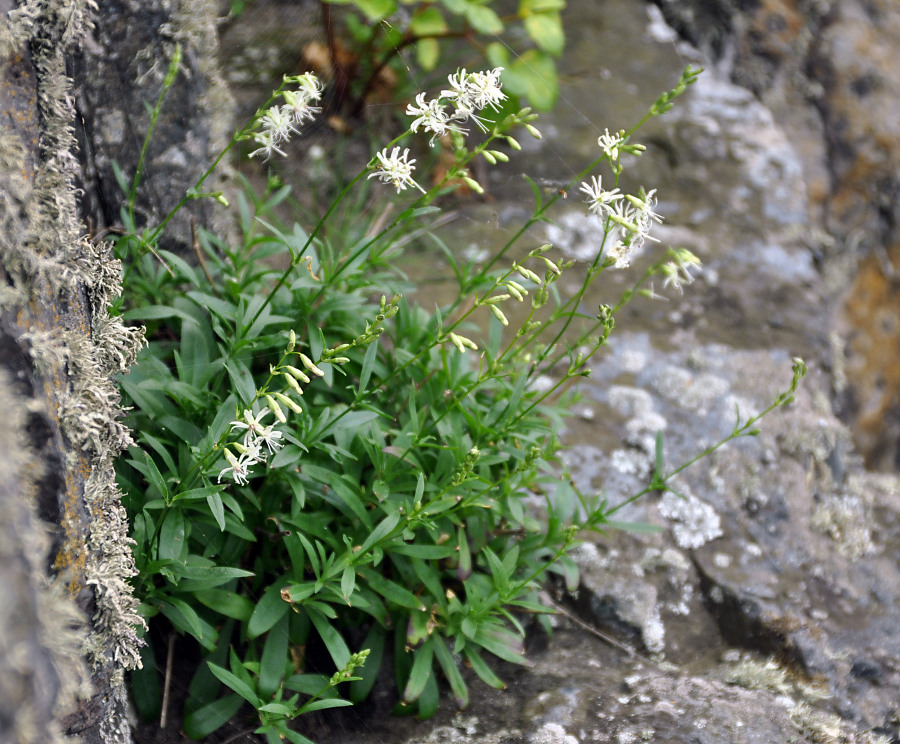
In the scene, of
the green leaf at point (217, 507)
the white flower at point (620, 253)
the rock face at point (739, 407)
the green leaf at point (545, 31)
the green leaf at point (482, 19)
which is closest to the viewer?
the green leaf at point (217, 507)

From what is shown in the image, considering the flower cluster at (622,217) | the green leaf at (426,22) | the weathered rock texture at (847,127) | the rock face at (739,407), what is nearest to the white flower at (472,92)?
the flower cluster at (622,217)

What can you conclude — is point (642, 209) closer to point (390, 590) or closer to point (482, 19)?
point (390, 590)

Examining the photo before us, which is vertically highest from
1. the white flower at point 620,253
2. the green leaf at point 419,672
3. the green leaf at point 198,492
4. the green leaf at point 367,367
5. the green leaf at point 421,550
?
the white flower at point 620,253

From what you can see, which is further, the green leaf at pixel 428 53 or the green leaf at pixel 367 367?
the green leaf at pixel 428 53

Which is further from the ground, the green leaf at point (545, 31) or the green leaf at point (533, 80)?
the green leaf at point (545, 31)

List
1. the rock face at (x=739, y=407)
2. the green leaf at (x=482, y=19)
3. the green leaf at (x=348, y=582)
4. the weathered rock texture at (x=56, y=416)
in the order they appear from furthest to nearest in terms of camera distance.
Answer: the green leaf at (x=482, y=19) → the rock face at (x=739, y=407) → the green leaf at (x=348, y=582) → the weathered rock texture at (x=56, y=416)

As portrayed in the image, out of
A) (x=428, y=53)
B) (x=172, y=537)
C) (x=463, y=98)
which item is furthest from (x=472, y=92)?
(x=428, y=53)

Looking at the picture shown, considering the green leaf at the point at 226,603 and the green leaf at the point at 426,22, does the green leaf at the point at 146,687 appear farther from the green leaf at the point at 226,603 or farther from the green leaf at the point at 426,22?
the green leaf at the point at 426,22
